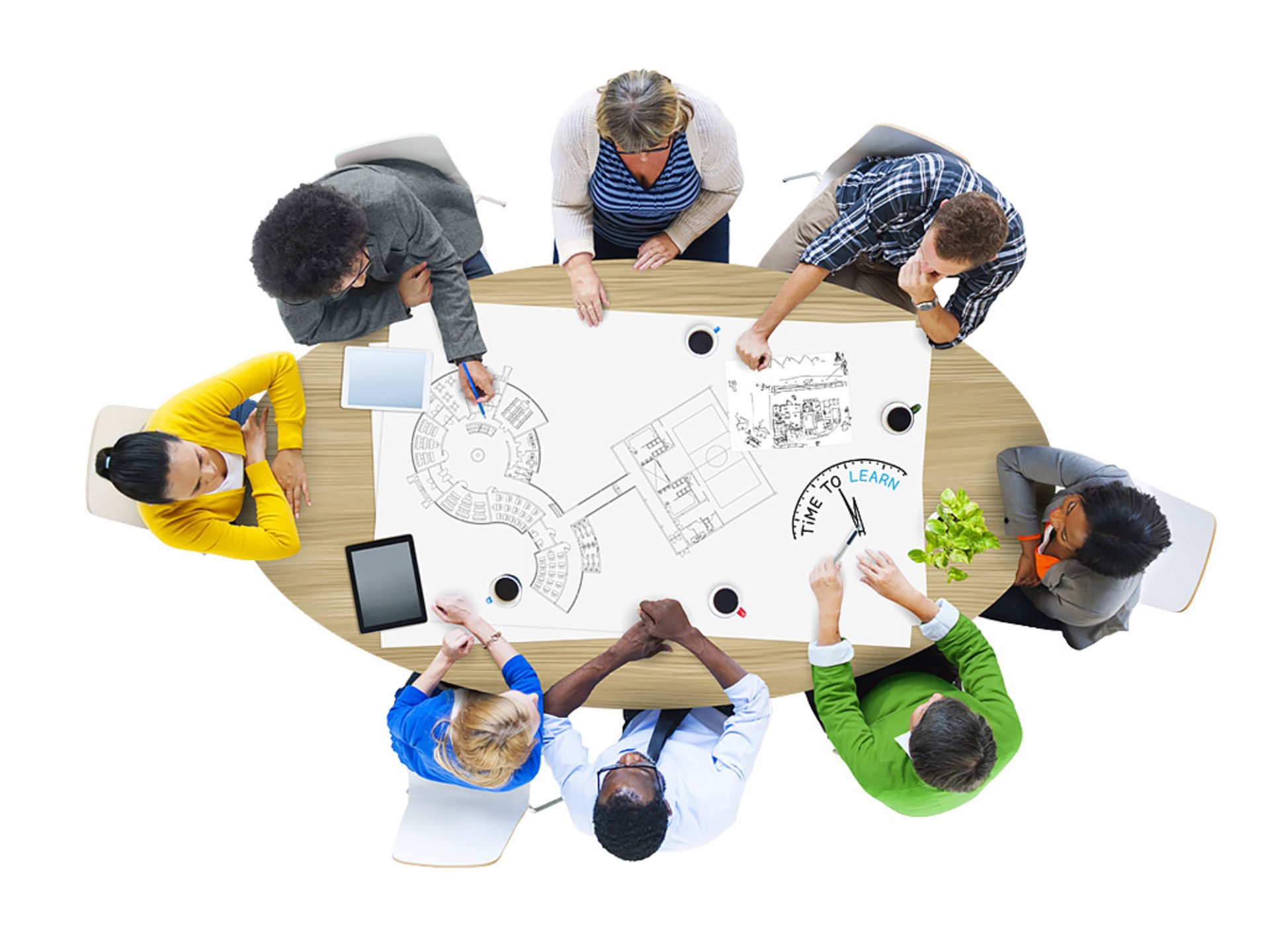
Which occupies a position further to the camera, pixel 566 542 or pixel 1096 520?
pixel 566 542

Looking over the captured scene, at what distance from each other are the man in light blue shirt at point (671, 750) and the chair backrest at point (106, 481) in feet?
4.33

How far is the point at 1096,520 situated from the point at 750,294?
1.15 metres

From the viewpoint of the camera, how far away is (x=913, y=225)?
8.52 feet

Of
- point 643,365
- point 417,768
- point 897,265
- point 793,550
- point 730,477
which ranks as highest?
point 897,265

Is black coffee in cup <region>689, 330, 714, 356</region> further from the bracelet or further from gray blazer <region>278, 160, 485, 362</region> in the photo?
the bracelet

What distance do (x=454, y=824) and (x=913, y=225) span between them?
7.25ft

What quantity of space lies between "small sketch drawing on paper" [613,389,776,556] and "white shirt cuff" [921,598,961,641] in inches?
23.0

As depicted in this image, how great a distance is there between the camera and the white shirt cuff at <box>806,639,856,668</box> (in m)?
2.65

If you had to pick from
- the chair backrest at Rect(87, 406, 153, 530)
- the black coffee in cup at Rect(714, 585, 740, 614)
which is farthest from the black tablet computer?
the black coffee in cup at Rect(714, 585, 740, 614)

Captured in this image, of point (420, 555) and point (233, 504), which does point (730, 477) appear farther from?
point (233, 504)

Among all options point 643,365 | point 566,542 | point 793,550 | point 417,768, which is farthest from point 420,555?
point 793,550

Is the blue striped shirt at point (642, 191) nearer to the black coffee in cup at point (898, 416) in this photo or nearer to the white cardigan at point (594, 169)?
the white cardigan at point (594, 169)

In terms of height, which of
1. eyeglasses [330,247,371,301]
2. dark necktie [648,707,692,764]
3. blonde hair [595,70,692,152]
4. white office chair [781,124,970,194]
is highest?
blonde hair [595,70,692,152]

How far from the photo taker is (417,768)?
271 cm
